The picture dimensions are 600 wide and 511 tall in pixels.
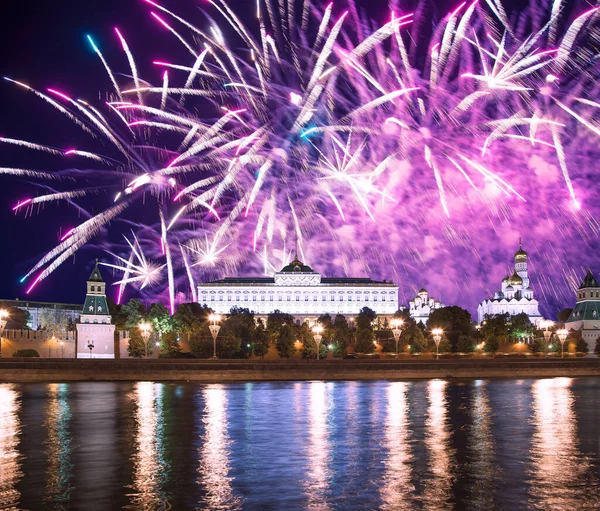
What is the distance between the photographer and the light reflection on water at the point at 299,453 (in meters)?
16.2

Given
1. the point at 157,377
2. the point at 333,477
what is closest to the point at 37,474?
the point at 333,477

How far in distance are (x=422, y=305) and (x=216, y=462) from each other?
Result: 15441cm

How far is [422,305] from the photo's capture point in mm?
171500

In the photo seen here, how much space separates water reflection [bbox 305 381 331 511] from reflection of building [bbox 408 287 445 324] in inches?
5220

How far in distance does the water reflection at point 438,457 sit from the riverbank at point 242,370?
2071cm

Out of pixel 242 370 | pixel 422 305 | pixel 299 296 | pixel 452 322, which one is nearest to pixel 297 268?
pixel 299 296

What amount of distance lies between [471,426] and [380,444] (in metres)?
5.82

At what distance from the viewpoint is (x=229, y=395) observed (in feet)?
135

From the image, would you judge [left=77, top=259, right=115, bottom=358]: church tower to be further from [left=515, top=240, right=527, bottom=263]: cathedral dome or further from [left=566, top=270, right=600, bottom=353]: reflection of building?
[left=515, top=240, right=527, bottom=263]: cathedral dome

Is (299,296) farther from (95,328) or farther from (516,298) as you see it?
(95,328)

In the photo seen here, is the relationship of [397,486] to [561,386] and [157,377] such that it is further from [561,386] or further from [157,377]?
[157,377]

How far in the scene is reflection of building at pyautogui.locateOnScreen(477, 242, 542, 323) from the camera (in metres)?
151

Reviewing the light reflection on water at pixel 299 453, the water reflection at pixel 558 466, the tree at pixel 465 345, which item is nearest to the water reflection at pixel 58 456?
the light reflection on water at pixel 299 453

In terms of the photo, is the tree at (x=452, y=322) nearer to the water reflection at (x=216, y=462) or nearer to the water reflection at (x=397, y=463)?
the water reflection at (x=397, y=463)
